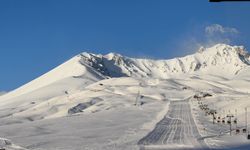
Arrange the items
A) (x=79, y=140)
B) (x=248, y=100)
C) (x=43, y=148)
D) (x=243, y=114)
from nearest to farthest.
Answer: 1. (x=43, y=148)
2. (x=79, y=140)
3. (x=243, y=114)
4. (x=248, y=100)

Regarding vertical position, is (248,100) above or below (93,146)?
above

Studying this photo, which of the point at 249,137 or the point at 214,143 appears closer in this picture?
the point at 214,143

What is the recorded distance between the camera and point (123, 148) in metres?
66.2

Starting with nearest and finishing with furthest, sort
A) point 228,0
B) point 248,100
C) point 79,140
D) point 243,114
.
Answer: point 228,0 → point 79,140 → point 243,114 → point 248,100

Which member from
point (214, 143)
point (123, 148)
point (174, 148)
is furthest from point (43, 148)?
point (214, 143)

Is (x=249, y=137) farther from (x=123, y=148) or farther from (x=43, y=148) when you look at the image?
(x=43, y=148)

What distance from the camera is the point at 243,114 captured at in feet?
511

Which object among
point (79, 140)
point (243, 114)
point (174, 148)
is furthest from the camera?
point (243, 114)

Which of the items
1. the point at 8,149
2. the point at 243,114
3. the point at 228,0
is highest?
the point at 243,114

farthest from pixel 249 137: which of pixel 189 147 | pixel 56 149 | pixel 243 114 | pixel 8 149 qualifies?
pixel 243 114

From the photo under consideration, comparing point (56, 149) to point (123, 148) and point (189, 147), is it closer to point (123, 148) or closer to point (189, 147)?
point (123, 148)

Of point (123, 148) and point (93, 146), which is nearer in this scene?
point (123, 148)

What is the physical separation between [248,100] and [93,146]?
4985 inches

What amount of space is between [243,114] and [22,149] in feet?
323
